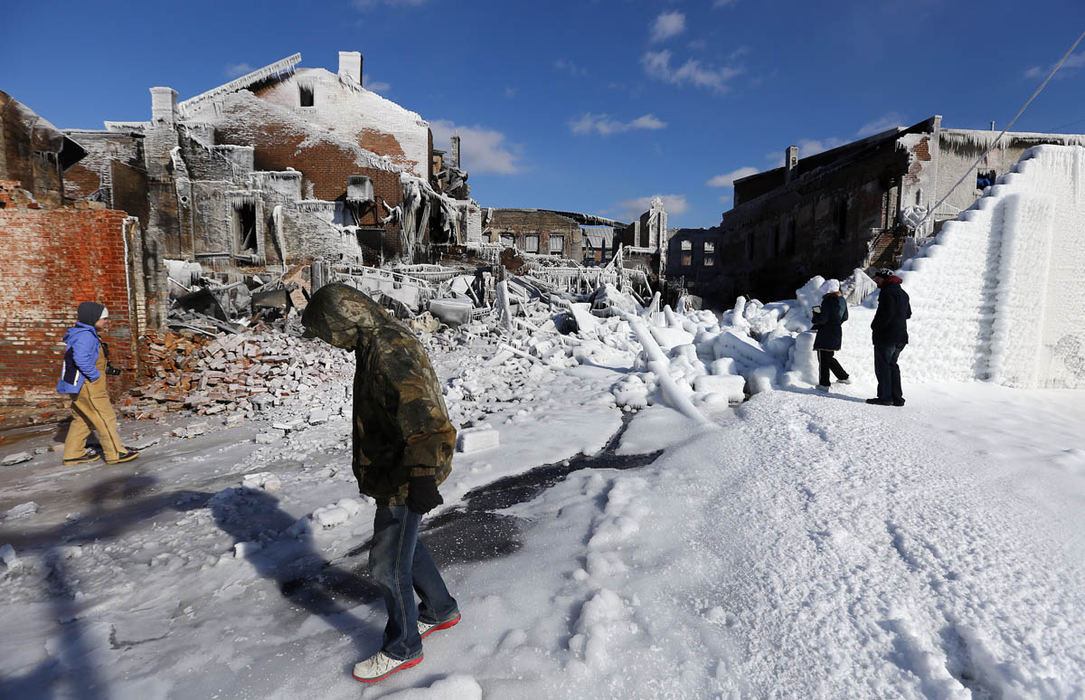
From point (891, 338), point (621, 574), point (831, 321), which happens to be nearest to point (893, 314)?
point (891, 338)

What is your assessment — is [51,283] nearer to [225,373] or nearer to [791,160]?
[225,373]

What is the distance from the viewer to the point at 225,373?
24.2ft

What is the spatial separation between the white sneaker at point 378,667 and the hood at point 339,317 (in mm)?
1310

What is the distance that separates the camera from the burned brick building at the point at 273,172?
16391 millimetres

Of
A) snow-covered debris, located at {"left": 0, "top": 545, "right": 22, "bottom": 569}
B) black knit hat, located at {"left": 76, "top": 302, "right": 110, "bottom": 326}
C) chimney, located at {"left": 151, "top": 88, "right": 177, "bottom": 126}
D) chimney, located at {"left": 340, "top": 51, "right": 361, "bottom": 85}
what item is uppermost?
chimney, located at {"left": 340, "top": 51, "right": 361, "bottom": 85}

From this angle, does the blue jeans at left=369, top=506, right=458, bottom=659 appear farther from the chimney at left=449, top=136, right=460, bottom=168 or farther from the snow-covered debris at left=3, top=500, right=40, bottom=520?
the chimney at left=449, top=136, right=460, bottom=168

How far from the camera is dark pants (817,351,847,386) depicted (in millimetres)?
5879

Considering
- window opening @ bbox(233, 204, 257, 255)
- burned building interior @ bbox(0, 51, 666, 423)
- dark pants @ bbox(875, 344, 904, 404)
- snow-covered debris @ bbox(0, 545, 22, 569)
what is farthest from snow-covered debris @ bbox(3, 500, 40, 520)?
window opening @ bbox(233, 204, 257, 255)

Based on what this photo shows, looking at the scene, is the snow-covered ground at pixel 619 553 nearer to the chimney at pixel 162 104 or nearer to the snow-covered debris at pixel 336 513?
the snow-covered debris at pixel 336 513

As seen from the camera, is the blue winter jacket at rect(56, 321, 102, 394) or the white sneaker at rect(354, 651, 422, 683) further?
the blue winter jacket at rect(56, 321, 102, 394)

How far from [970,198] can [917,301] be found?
1448cm

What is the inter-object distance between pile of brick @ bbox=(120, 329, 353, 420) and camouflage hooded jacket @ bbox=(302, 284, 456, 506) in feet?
16.9

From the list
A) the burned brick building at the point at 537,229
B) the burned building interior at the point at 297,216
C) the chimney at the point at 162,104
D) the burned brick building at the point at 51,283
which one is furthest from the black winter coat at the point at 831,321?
the burned brick building at the point at 537,229

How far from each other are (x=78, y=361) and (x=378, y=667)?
188 inches
